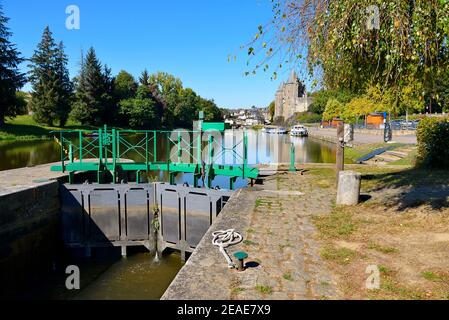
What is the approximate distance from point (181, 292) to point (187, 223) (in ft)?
20.0

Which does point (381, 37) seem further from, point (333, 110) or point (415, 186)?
point (333, 110)

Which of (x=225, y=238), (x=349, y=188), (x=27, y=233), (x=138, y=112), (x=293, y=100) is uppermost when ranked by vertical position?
(x=293, y=100)

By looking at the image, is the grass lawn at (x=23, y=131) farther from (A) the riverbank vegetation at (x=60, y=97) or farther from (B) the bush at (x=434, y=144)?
(B) the bush at (x=434, y=144)

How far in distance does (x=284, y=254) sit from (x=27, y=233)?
7.48 metres

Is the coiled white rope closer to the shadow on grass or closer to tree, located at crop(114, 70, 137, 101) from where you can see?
the shadow on grass

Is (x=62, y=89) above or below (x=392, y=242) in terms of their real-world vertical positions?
above

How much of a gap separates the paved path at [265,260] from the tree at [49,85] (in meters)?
47.9

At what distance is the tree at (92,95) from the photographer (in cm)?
5397

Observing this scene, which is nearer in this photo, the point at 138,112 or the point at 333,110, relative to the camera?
the point at 138,112

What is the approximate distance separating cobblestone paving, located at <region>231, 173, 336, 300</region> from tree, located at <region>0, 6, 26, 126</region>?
4390cm

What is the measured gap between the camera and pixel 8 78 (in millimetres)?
44312

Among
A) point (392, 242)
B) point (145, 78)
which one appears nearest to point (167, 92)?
point (145, 78)

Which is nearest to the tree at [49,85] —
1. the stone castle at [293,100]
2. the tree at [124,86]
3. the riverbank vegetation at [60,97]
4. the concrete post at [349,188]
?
the riverbank vegetation at [60,97]
